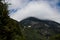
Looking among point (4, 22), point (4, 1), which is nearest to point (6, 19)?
point (4, 22)

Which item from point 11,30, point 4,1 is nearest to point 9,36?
point 11,30

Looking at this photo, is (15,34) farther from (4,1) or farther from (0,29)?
(4,1)

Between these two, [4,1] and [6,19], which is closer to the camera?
[6,19]

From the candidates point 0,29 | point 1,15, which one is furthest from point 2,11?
point 0,29

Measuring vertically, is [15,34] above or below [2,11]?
below

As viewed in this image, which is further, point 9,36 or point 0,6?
point 0,6

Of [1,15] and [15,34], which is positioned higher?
[1,15]

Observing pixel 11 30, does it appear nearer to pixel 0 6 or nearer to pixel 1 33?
pixel 1 33
